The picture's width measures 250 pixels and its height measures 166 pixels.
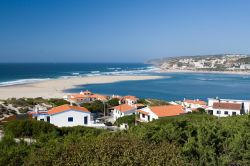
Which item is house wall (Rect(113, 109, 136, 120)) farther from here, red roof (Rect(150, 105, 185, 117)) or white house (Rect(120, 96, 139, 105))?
white house (Rect(120, 96, 139, 105))

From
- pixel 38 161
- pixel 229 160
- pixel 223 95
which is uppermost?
pixel 38 161

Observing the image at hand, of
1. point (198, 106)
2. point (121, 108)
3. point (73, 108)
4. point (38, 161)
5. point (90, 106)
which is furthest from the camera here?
point (198, 106)

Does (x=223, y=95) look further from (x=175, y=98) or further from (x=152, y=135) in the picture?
(x=152, y=135)

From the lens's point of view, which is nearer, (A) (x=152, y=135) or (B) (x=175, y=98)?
(A) (x=152, y=135)

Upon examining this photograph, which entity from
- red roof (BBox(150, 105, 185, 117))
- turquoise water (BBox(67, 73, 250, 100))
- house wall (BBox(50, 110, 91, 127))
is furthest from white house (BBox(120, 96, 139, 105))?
house wall (BBox(50, 110, 91, 127))

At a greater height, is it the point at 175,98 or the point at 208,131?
the point at 208,131

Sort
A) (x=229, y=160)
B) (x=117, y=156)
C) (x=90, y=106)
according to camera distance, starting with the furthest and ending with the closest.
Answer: (x=90, y=106) → (x=229, y=160) → (x=117, y=156)

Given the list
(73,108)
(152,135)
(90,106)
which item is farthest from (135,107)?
(152,135)

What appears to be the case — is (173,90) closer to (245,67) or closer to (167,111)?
(167,111)
